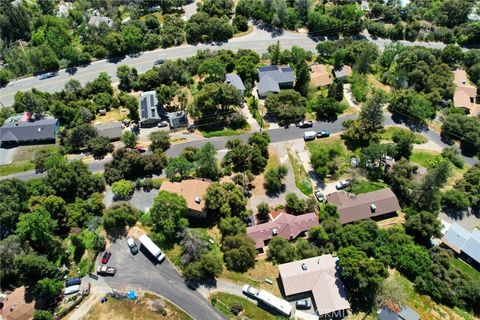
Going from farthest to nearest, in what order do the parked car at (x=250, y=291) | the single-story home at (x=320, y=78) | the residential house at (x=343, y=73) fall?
Answer: the residential house at (x=343, y=73), the single-story home at (x=320, y=78), the parked car at (x=250, y=291)

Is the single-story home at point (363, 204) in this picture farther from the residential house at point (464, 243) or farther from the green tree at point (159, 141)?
the green tree at point (159, 141)

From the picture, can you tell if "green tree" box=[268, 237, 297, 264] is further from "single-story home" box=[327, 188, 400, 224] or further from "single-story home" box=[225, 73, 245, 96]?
"single-story home" box=[225, 73, 245, 96]

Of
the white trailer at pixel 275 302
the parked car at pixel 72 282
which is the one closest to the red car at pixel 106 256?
the parked car at pixel 72 282

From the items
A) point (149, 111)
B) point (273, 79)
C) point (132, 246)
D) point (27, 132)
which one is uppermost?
point (273, 79)

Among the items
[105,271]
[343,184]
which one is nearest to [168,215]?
[105,271]

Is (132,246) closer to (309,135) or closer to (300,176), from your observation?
(300,176)

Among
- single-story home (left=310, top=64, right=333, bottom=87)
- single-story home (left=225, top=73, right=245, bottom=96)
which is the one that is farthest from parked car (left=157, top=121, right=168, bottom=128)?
single-story home (left=310, top=64, right=333, bottom=87)
